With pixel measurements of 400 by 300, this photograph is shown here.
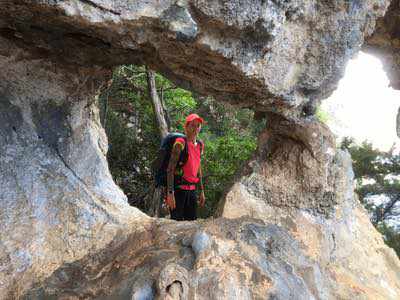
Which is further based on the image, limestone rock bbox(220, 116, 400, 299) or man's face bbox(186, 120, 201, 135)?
man's face bbox(186, 120, 201, 135)

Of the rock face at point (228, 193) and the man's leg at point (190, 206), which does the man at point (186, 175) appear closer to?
the man's leg at point (190, 206)

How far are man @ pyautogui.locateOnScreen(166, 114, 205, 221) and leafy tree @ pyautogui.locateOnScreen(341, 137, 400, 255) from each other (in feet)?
16.6

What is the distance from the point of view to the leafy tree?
338 inches

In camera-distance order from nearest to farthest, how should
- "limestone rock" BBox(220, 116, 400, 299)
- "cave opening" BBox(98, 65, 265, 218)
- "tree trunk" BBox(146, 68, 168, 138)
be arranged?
"limestone rock" BBox(220, 116, 400, 299)
"tree trunk" BBox(146, 68, 168, 138)
"cave opening" BBox(98, 65, 265, 218)

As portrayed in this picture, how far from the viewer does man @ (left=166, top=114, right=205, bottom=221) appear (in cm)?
409

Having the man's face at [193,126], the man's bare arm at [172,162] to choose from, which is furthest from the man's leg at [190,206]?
the man's face at [193,126]

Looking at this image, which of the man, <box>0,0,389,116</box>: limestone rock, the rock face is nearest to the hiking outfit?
the man

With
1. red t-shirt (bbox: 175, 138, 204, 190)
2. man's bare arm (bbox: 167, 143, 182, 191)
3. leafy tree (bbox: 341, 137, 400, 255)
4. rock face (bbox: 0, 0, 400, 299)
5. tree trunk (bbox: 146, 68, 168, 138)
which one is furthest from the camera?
leafy tree (bbox: 341, 137, 400, 255)

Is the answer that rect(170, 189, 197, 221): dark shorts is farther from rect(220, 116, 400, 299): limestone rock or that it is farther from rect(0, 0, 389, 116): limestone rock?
rect(0, 0, 389, 116): limestone rock

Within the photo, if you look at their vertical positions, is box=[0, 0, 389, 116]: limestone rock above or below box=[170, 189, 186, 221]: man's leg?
above

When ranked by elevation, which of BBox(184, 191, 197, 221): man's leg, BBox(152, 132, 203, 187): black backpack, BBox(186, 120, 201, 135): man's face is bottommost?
BBox(184, 191, 197, 221): man's leg

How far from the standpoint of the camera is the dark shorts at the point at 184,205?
4.45m

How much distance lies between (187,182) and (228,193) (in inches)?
25.8

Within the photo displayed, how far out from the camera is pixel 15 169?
126 inches
